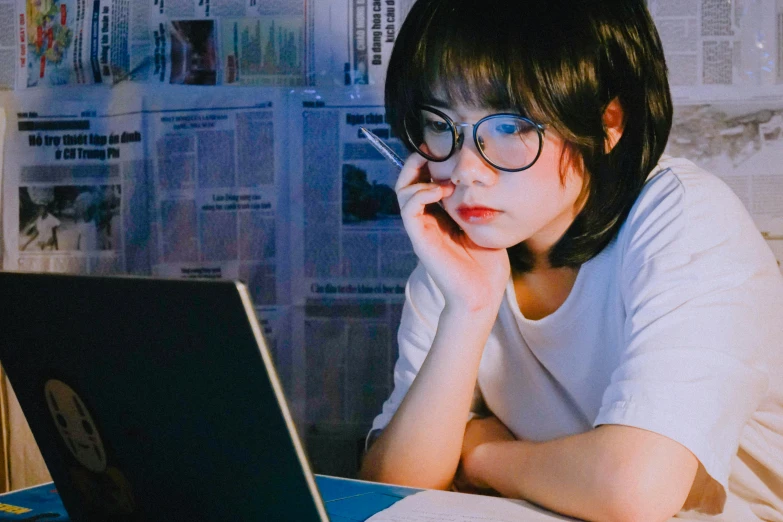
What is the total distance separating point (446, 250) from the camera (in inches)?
36.9

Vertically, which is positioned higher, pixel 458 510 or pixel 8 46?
pixel 8 46

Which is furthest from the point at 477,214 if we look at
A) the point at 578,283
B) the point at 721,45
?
the point at 721,45

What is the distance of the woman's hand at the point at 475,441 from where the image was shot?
2.90ft

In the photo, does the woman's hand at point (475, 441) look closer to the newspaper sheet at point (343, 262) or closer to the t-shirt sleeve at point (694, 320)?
the t-shirt sleeve at point (694, 320)

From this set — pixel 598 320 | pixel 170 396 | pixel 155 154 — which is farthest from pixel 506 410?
pixel 155 154

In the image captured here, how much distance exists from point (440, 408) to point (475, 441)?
0.09 m

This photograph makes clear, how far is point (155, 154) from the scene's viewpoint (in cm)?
134

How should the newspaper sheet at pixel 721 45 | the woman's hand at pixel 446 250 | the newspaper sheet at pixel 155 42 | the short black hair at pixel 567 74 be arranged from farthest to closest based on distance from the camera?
the newspaper sheet at pixel 155 42, the newspaper sheet at pixel 721 45, the woman's hand at pixel 446 250, the short black hair at pixel 567 74

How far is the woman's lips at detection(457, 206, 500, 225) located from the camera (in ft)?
2.88

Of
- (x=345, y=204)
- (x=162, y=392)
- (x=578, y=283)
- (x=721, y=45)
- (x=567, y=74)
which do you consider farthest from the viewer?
(x=345, y=204)

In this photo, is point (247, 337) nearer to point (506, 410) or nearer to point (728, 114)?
point (506, 410)

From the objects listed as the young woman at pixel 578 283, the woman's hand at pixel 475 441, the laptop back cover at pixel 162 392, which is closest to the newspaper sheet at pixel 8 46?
the young woman at pixel 578 283

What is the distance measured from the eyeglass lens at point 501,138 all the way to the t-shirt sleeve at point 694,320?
151mm

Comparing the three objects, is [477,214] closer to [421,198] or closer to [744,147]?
[421,198]
